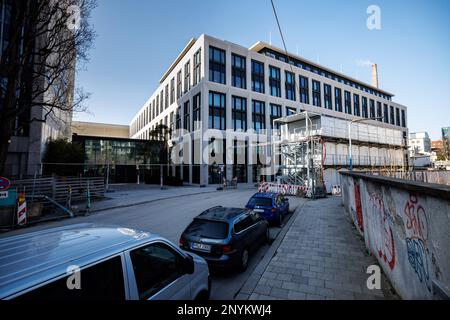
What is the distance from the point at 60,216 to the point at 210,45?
32553 mm

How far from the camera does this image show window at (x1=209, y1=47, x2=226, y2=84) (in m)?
35.1

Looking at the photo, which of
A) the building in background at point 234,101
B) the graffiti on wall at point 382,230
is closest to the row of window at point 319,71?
the building in background at point 234,101

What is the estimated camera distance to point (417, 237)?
10.0 ft

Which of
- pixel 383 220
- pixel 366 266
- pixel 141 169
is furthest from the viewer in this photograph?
pixel 141 169

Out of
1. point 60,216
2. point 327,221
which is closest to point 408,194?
point 327,221

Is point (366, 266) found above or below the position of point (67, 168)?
below

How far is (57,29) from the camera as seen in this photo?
1197 centimetres

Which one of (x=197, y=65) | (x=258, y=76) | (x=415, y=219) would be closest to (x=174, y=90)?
(x=197, y=65)

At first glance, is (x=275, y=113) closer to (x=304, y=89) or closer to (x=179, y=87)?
(x=304, y=89)

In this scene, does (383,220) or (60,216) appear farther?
(60,216)

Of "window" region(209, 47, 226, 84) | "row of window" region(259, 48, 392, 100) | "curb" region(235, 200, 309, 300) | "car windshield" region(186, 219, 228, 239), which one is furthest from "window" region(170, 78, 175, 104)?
"car windshield" region(186, 219, 228, 239)
